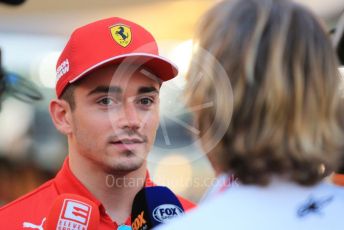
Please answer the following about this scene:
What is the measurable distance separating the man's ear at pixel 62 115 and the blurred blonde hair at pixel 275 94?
93 cm

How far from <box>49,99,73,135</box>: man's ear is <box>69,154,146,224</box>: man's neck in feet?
0.37

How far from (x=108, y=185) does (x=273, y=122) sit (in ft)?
3.21

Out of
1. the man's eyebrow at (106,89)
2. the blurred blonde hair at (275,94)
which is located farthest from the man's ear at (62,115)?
the blurred blonde hair at (275,94)

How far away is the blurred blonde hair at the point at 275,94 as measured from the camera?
128cm

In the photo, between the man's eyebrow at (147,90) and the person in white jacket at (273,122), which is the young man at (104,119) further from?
the person in white jacket at (273,122)

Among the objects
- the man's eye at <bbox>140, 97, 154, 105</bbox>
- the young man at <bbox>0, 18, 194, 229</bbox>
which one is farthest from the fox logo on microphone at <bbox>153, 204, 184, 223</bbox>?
the man's eye at <bbox>140, 97, 154, 105</bbox>

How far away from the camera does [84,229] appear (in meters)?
1.86

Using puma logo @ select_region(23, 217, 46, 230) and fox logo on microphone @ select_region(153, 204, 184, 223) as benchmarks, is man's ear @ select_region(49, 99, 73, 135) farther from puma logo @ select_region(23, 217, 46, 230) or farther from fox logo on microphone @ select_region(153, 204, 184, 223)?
fox logo on microphone @ select_region(153, 204, 184, 223)

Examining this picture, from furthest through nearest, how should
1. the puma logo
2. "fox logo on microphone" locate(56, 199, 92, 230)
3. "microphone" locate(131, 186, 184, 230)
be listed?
the puma logo < "microphone" locate(131, 186, 184, 230) < "fox logo on microphone" locate(56, 199, 92, 230)

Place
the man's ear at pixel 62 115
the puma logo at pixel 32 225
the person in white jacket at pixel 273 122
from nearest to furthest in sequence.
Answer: the person in white jacket at pixel 273 122
the puma logo at pixel 32 225
the man's ear at pixel 62 115

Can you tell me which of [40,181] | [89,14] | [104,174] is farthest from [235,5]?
[40,181]

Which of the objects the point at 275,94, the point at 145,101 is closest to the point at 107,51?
the point at 145,101

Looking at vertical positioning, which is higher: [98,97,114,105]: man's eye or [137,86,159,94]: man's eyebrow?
[137,86,159,94]: man's eyebrow

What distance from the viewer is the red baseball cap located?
2104mm
